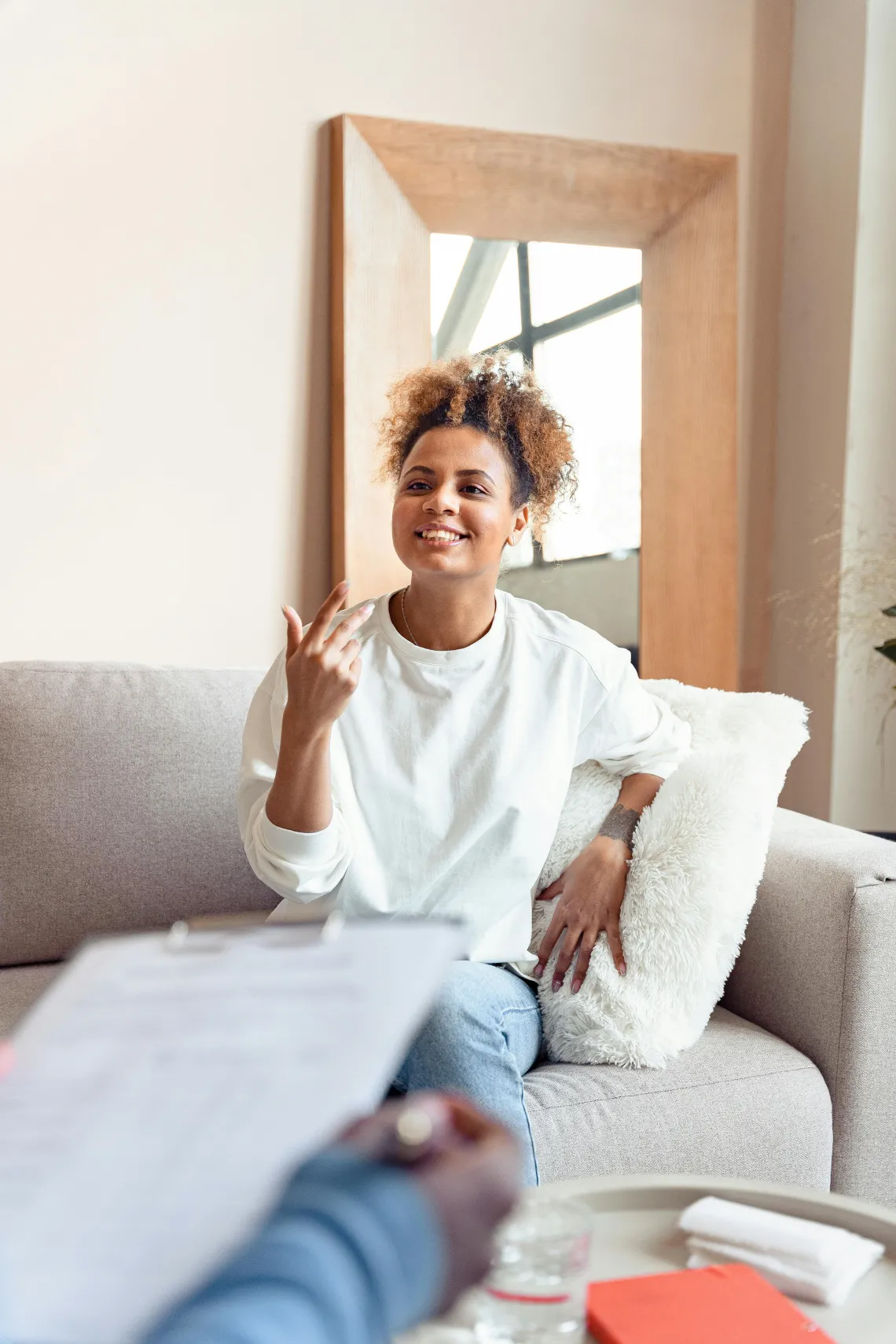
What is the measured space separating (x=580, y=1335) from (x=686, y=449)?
2.40 meters

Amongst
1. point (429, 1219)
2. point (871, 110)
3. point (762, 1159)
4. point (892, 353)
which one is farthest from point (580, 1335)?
point (871, 110)

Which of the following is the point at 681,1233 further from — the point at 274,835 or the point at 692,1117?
the point at 274,835

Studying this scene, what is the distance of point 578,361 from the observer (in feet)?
9.45

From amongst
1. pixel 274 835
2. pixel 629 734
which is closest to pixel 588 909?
pixel 629 734

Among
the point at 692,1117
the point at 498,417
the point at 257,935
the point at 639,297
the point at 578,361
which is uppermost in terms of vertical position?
the point at 639,297

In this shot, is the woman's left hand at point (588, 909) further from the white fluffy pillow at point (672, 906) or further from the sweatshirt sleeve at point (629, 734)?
the sweatshirt sleeve at point (629, 734)

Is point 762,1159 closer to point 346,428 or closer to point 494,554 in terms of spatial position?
point 494,554

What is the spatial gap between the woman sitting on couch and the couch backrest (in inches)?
12.8

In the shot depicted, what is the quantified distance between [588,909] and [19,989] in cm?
74

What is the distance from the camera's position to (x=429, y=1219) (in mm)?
458

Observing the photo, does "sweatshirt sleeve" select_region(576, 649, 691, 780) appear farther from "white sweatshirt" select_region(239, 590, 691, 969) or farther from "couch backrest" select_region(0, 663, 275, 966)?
"couch backrest" select_region(0, 663, 275, 966)

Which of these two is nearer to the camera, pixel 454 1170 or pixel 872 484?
pixel 454 1170

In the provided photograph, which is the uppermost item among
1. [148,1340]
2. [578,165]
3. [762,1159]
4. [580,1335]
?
[578,165]

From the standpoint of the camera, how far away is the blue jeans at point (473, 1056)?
4.32ft
